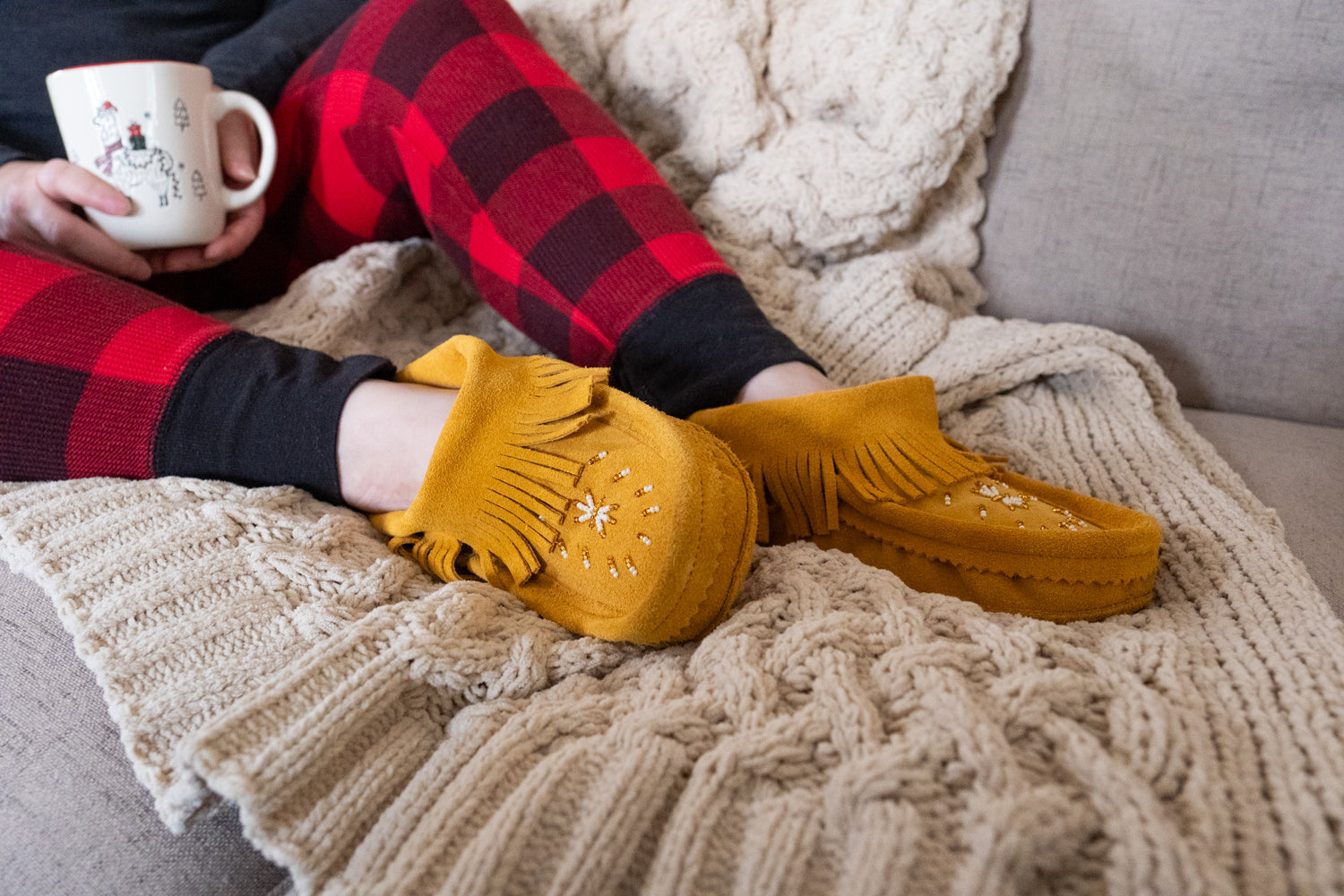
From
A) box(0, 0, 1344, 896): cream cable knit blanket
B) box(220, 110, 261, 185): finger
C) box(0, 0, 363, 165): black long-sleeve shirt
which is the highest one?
box(0, 0, 363, 165): black long-sleeve shirt

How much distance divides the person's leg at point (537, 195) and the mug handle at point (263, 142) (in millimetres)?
66

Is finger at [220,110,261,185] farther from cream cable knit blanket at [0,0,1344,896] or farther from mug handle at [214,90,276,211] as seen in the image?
cream cable knit blanket at [0,0,1344,896]

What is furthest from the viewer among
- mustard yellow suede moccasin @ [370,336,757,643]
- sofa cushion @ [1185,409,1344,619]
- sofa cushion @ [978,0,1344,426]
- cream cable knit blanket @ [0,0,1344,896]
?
sofa cushion @ [978,0,1344,426]

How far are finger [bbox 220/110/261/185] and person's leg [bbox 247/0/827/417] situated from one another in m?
0.06

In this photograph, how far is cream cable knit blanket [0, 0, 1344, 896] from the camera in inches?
11.4

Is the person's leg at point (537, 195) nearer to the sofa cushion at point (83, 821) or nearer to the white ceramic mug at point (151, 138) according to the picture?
the white ceramic mug at point (151, 138)

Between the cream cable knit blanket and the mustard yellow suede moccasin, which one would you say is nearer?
the cream cable knit blanket

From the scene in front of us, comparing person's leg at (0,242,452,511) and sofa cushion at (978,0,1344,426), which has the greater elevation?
sofa cushion at (978,0,1344,426)

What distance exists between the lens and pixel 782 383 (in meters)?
0.52

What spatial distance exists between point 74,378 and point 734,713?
1.50 feet

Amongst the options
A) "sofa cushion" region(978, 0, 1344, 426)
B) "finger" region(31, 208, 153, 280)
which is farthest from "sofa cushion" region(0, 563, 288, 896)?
"sofa cushion" region(978, 0, 1344, 426)

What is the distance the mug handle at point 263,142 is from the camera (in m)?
0.59

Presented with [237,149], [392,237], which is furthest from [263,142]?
[392,237]

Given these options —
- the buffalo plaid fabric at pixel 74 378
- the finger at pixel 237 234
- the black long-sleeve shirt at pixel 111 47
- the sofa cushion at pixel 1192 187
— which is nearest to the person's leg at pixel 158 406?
the buffalo plaid fabric at pixel 74 378
